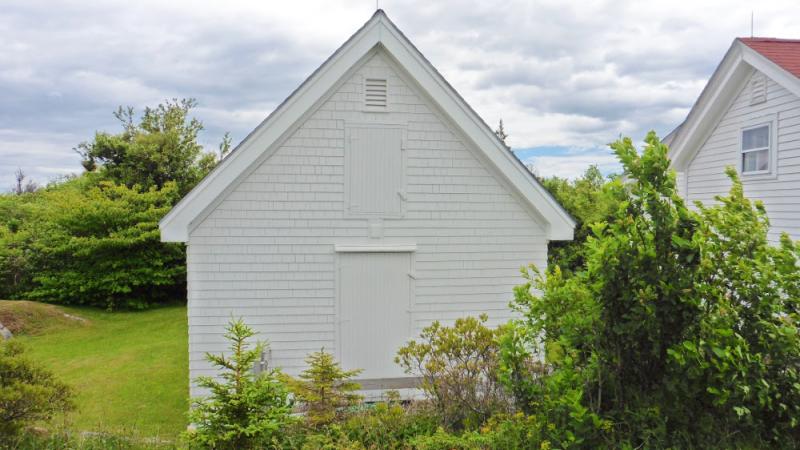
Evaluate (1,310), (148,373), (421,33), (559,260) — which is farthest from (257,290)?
(1,310)

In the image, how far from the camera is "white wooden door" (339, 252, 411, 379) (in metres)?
9.35

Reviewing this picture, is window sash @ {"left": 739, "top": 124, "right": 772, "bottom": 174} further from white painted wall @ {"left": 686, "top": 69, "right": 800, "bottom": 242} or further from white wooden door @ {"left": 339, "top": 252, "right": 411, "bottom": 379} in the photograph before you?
white wooden door @ {"left": 339, "top": 252, "right": 411, "bottom": 379}

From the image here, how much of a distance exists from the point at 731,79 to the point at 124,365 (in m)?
16.9

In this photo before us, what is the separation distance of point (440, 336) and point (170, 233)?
15.4 feet

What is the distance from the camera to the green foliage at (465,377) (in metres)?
6.42

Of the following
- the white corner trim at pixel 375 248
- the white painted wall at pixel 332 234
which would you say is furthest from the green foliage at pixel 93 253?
the white corner trim at pixel 375 248

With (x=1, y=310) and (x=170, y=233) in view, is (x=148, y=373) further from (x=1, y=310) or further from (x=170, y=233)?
(x=1, y=310)

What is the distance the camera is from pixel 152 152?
2350 cm

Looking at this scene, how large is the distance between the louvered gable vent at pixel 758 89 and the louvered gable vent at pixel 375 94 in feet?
30.9

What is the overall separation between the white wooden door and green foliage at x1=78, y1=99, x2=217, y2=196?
16166 mm

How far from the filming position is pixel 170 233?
853 centimetres

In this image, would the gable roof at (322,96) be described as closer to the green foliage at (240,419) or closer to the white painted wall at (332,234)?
the white painted wall at (332,234)

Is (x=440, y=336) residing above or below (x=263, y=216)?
below

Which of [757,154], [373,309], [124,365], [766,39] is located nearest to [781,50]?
[766,39]
